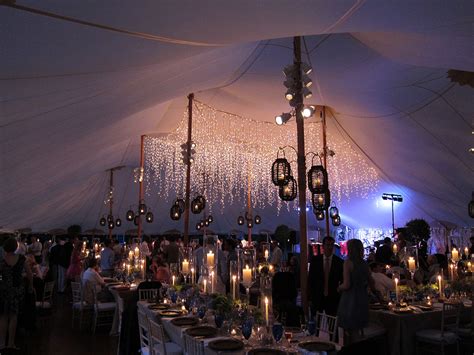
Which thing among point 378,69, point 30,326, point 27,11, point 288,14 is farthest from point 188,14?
point 30,326

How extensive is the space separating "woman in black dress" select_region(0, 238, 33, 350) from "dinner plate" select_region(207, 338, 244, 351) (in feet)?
11.2

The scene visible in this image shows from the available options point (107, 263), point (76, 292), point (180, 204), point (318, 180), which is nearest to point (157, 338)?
point (318, 180)

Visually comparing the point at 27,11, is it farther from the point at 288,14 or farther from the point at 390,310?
the point at 390,310

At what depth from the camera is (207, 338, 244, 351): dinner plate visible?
336 centimetres

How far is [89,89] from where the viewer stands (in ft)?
15.2

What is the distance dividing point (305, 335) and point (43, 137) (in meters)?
4.39

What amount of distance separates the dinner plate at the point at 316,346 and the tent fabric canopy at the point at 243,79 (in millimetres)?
2676

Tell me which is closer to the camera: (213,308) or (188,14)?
(188,14)

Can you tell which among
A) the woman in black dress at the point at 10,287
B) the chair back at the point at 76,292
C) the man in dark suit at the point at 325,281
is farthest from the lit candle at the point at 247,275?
the chair back at the point at 76,292

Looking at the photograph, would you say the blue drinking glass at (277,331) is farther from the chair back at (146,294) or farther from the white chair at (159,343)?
the chair back at (146,294)

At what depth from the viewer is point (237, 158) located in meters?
13.6

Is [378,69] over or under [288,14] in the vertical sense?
over

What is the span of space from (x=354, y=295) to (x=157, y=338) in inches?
82.7

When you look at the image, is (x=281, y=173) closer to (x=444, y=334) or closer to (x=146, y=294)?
(x=146, y=294)
